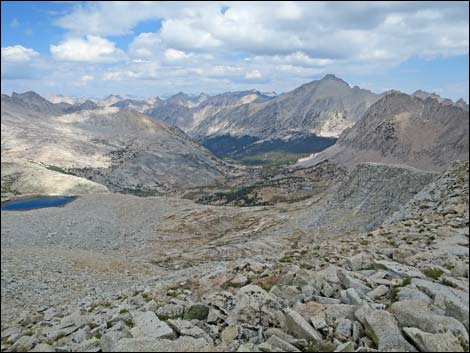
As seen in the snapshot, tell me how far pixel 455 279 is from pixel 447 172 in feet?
97.0

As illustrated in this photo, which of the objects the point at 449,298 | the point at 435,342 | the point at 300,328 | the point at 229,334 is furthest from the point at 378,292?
the point at 229,334

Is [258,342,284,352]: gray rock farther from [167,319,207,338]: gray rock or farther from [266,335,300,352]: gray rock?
[167,319,207,338]: gray rock

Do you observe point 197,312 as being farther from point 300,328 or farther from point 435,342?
point 435,342

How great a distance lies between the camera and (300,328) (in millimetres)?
10711

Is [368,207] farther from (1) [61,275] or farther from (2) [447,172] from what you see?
(1) [61,275]

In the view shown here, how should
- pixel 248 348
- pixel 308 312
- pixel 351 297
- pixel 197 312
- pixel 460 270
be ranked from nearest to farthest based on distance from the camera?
pixel 248 348
pixel 308 312
pixel 351 297
pixel 197 312
pixel 460 270

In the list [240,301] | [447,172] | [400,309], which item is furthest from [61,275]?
[447,172]

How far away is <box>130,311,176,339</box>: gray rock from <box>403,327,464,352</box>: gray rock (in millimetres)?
6676

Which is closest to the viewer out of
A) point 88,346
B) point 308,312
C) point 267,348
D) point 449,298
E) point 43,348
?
point 267,348

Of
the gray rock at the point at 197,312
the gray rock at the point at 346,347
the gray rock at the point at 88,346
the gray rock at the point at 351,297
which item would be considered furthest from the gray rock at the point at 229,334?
the gray rock at the point at 351,297

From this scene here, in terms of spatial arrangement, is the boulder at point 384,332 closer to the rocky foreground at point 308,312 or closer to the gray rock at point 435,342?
the rocky foreground at point 308,312

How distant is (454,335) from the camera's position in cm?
1019

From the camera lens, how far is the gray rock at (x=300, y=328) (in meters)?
10.4

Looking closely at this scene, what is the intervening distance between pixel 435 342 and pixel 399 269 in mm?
7842
